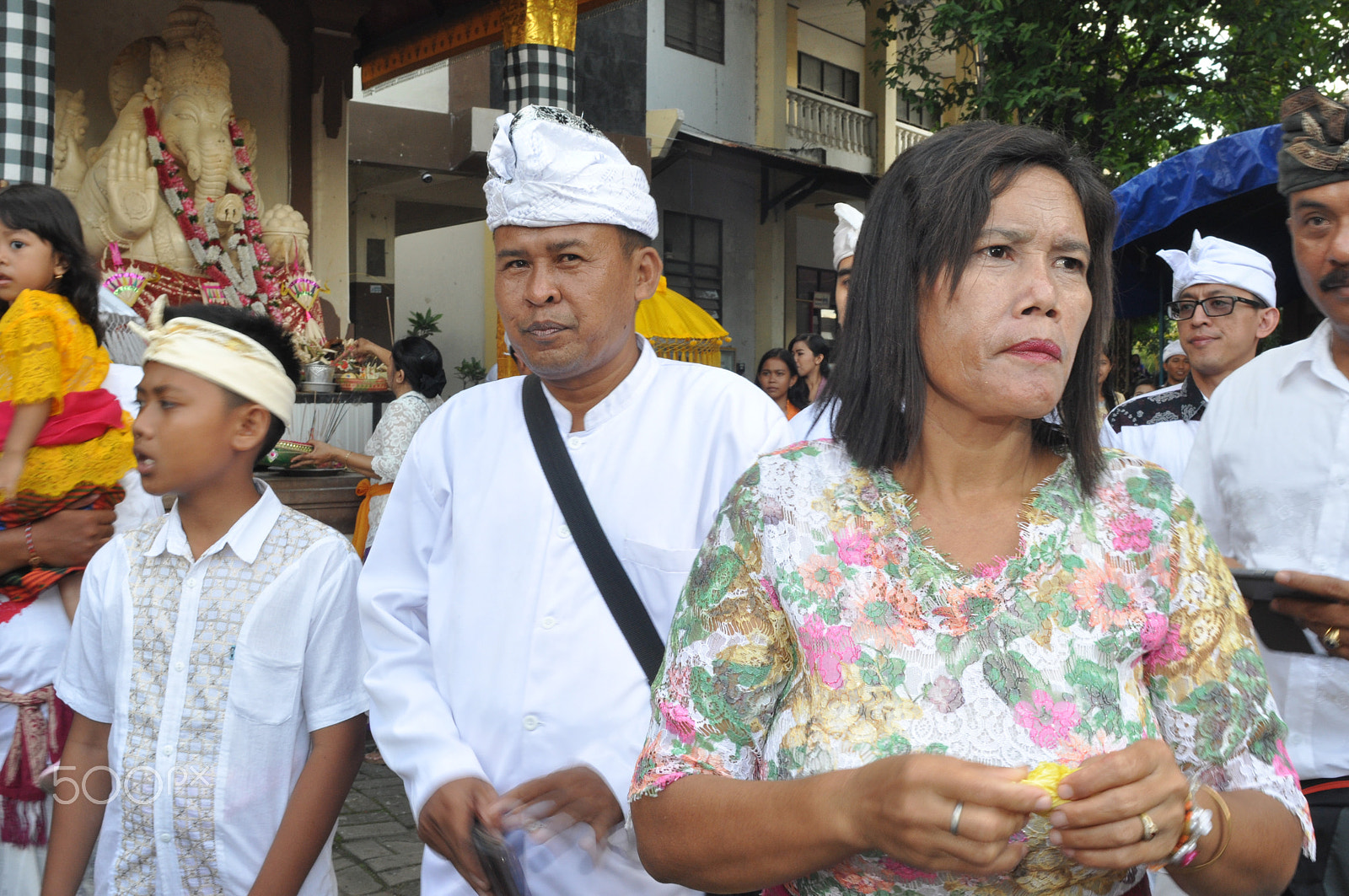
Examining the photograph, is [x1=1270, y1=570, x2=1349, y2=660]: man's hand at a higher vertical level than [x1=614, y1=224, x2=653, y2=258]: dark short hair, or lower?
lower

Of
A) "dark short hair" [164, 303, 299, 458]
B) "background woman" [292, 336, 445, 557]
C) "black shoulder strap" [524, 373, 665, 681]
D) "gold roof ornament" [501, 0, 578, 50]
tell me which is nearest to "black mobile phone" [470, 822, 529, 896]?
"black shoulder strap" [524, 373, 665, 681]

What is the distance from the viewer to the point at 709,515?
219 cm

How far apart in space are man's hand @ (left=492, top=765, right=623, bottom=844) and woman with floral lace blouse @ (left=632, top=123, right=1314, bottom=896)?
44 centimetres

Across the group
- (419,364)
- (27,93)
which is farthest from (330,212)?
(419,364)

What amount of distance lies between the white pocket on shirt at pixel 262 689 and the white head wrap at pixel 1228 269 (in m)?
3.60

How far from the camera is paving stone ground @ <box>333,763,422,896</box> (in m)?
4.23

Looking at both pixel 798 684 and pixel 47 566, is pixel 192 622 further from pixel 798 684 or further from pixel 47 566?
pixel 798 684

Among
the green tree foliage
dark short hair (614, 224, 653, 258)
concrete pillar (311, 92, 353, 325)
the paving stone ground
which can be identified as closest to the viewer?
dark short hair (614, 224, 653, 258)

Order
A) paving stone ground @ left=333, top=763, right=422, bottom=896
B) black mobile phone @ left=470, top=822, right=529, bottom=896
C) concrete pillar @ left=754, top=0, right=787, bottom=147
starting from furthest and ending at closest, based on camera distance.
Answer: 1. concrete pillar @ left=754, top=0, right=787, bottom=147
2. paving stone ground @ left=333, top=763, right=422, bottom=896
3. black mobile phone @ left=470, top=822, right=529, bottom=896

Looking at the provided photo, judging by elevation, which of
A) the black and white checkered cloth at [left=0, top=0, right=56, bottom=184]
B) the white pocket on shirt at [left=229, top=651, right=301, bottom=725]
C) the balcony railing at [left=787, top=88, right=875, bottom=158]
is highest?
the balcony railing at [left=787, top=88, right=875, bottom=158]

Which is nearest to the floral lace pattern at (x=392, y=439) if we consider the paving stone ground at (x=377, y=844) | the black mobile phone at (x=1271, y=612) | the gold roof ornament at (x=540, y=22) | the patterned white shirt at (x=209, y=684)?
the paving stone ground at (x=377, y=844)

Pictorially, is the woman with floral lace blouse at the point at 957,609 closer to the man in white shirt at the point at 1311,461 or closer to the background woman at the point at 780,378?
the man in white shirt at the point at 1311,461

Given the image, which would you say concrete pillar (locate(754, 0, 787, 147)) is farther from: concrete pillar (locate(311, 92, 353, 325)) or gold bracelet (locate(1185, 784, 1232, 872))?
gold bracelet (locate(1185, 784, 1232, 872))

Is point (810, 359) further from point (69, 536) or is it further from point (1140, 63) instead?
point (69, 536)
